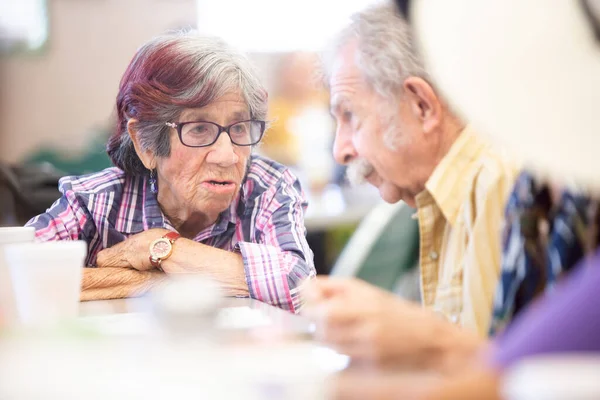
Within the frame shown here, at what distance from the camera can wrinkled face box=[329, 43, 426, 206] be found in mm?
1532

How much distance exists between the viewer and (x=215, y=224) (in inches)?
59.5

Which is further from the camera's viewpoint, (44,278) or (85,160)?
(85,160)

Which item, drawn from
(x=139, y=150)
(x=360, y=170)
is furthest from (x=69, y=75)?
(x=360, y=170)

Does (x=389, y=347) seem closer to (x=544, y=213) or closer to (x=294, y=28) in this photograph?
(x=544, y=213)

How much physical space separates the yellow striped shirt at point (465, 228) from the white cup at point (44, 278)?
0.68m

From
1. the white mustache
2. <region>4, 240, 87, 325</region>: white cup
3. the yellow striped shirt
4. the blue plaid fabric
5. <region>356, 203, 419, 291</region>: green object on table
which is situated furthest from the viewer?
<region>356, 203, 419, 291</region>: green object on table

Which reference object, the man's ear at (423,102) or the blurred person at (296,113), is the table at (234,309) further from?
the man's ear at (423,102)

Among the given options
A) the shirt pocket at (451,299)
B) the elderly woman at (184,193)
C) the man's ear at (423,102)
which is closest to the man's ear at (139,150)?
the elderly woman at (184,193)

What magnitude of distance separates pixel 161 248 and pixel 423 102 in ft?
1.93

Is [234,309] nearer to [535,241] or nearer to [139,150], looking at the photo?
[139,150]

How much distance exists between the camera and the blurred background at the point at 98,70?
153 cm

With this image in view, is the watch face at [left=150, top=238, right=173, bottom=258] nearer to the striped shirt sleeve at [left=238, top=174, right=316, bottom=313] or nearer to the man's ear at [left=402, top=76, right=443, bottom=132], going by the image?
the striped shirt sleeve at [left=238, top=174, right=316, bottom=313]

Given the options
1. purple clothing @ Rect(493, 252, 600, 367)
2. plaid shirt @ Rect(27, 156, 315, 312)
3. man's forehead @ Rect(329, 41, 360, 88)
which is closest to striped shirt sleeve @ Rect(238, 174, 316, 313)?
plaid shirt @ Rect(27, 156, 315, 312)

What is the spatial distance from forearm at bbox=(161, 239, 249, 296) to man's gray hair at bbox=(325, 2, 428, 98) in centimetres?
45
